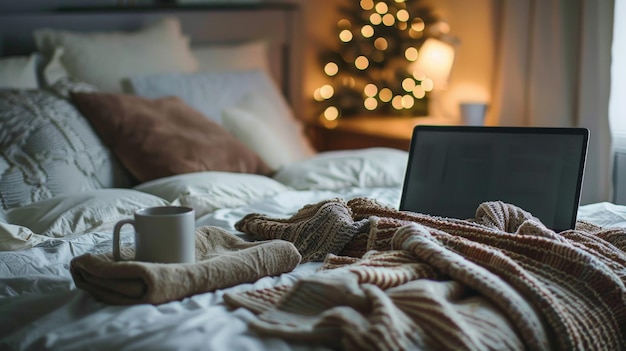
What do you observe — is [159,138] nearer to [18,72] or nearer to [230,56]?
[18,72]

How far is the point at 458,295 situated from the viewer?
45.1 inches

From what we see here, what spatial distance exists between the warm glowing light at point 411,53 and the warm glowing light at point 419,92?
145 millimetres

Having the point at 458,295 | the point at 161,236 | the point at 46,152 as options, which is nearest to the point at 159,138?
the point at 46,152

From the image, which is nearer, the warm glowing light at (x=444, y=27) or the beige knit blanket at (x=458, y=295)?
the beige knit blanket at (x=458, y=295)

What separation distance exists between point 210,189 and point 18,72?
952 millimetres

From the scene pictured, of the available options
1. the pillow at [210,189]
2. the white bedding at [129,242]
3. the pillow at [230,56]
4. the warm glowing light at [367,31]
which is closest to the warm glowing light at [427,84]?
the warm glowing light at [367,31]

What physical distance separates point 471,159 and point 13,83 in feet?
5.24

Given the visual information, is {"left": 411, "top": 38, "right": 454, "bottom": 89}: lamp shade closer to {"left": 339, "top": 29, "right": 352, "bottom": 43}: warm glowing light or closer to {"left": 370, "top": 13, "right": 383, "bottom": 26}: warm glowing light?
{"left": 370, "top": 13, "right": 383, "bottom": 26}: warm glowing light

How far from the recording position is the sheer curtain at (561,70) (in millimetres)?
2729

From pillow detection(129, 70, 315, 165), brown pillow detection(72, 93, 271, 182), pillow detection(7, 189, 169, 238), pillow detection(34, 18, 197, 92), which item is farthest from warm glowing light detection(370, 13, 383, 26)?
pillow detection(7, 189, 169, 238)

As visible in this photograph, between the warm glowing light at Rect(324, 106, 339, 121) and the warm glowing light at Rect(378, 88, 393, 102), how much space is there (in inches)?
9.5

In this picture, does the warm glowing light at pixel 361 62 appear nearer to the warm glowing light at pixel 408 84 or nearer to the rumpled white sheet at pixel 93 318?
the warm glowing light at pixel 408 84

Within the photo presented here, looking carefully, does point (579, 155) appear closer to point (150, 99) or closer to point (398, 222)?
point (398, 222)

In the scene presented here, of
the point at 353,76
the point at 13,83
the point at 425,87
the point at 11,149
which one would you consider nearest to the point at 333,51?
the point at 353,76
